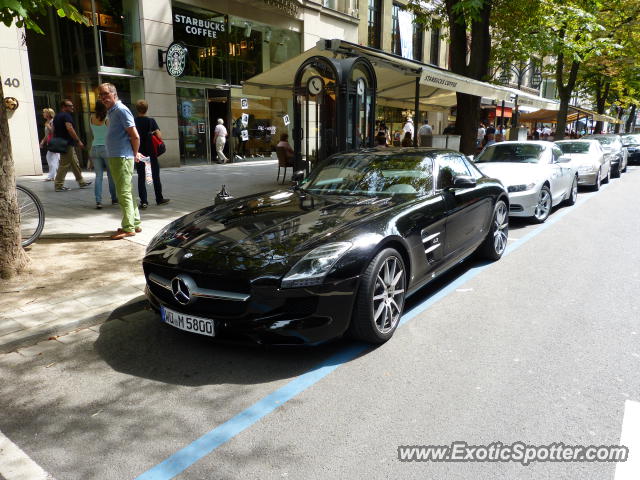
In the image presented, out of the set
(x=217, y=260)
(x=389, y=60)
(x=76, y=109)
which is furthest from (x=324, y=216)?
(x=76, y=109)

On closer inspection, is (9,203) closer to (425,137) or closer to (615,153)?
(425,137)

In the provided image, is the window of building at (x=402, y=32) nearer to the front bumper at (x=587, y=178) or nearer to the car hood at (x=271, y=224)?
the front bumper at (x=587, y=178)

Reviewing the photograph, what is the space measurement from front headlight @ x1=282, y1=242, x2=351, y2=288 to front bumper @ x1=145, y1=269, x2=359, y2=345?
0.05 meters

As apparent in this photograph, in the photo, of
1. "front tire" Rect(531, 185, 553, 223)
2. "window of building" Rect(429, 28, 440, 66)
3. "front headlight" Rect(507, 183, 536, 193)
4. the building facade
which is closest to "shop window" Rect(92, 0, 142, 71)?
the building facade

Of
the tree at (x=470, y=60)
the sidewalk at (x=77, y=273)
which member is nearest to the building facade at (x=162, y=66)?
the sidewalk at (x=77, y=273)

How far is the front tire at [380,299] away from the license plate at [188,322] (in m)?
1.02

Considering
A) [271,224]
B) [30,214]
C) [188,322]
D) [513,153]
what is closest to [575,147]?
[513,153]

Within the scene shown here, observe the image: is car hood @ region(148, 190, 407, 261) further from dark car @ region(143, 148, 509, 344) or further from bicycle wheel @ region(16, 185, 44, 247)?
bicycle wheel @ region(16, 185, 44, 247)

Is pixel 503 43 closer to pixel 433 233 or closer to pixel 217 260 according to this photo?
pixel 433 233

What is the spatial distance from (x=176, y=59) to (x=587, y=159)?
41.0 feet

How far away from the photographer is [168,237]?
4184mm

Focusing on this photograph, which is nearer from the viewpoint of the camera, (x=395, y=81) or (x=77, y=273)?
(x=77, y=273)

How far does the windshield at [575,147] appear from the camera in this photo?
13.9 metres

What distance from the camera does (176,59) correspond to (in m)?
16.0
